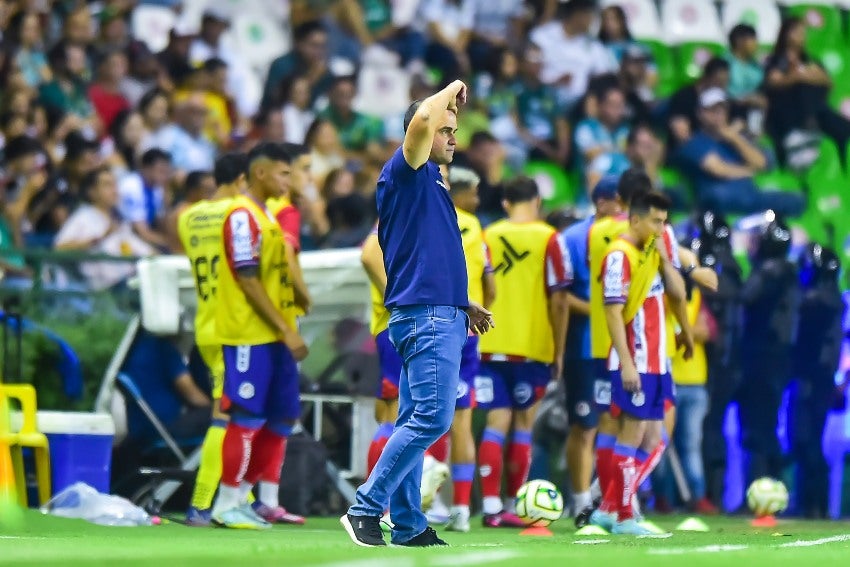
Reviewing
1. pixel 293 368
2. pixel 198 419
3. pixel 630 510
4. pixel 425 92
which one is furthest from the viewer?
pixel 425 92

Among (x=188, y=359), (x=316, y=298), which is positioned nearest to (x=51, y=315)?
(x=188, y=359)

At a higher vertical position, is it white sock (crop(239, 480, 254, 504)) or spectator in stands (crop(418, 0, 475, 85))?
spectator in stands (crop(418, 0, 475, 85))

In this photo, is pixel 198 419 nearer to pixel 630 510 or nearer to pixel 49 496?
pixel 49 496

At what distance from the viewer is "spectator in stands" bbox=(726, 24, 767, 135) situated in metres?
20.6

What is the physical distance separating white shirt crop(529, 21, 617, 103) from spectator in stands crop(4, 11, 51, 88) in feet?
18.1

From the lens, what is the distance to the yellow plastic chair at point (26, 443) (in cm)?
1205

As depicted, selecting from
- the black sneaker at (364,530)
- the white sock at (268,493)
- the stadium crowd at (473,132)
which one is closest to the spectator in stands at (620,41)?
the stadium crowd at (473,132)

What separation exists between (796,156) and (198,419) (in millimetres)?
8942

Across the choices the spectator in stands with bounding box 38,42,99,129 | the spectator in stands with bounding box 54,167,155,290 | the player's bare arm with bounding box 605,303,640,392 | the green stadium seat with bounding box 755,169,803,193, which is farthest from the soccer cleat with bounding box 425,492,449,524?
the green stadium seat with bounding box 755,169,803,193

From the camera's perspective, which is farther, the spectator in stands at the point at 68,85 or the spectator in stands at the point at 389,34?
the spectator in stands at the point at 389,34

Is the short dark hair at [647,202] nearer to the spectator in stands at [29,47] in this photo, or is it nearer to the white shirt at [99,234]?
the white shirt at [99,234]

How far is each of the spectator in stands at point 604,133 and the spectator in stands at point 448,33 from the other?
1498mm

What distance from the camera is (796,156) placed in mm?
19891

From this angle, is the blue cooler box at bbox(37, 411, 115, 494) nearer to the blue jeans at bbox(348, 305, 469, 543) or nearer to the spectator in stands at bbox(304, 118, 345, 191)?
the blue jeans at bbox(348, 305, 469, 543)
